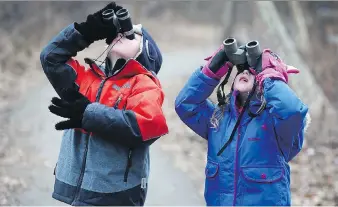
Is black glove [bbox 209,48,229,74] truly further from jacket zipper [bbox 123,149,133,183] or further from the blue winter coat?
jacket zipper [bbox 123,149,133,183]

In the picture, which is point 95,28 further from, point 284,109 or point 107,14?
point 284,109

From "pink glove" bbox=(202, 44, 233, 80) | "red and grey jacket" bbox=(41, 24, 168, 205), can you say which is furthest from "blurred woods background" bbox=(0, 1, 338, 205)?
"pink glove" bbox=(202, 44, 233, 80)

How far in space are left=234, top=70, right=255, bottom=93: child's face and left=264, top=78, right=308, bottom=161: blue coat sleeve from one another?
0.21 meters

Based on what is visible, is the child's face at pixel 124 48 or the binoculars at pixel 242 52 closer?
the binoculars at pixel 242 52

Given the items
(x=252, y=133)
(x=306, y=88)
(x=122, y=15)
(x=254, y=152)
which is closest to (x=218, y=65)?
(x=252, y=133)

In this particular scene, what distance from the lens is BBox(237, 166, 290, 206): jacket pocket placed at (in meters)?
3.54

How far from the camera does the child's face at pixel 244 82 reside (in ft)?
12.0

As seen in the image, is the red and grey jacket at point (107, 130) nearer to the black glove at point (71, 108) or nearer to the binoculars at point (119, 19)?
the black glove at point (71, 108)

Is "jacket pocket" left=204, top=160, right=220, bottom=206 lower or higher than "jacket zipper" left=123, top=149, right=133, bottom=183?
lower

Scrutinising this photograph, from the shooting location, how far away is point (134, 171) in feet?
12.5

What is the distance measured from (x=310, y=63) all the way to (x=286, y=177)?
12035 millimetres

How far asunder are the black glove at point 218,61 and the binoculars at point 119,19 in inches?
21.7

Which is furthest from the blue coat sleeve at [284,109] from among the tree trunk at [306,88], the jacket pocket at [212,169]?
the tree trunk at [306,88]

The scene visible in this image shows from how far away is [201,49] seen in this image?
19734 mm
